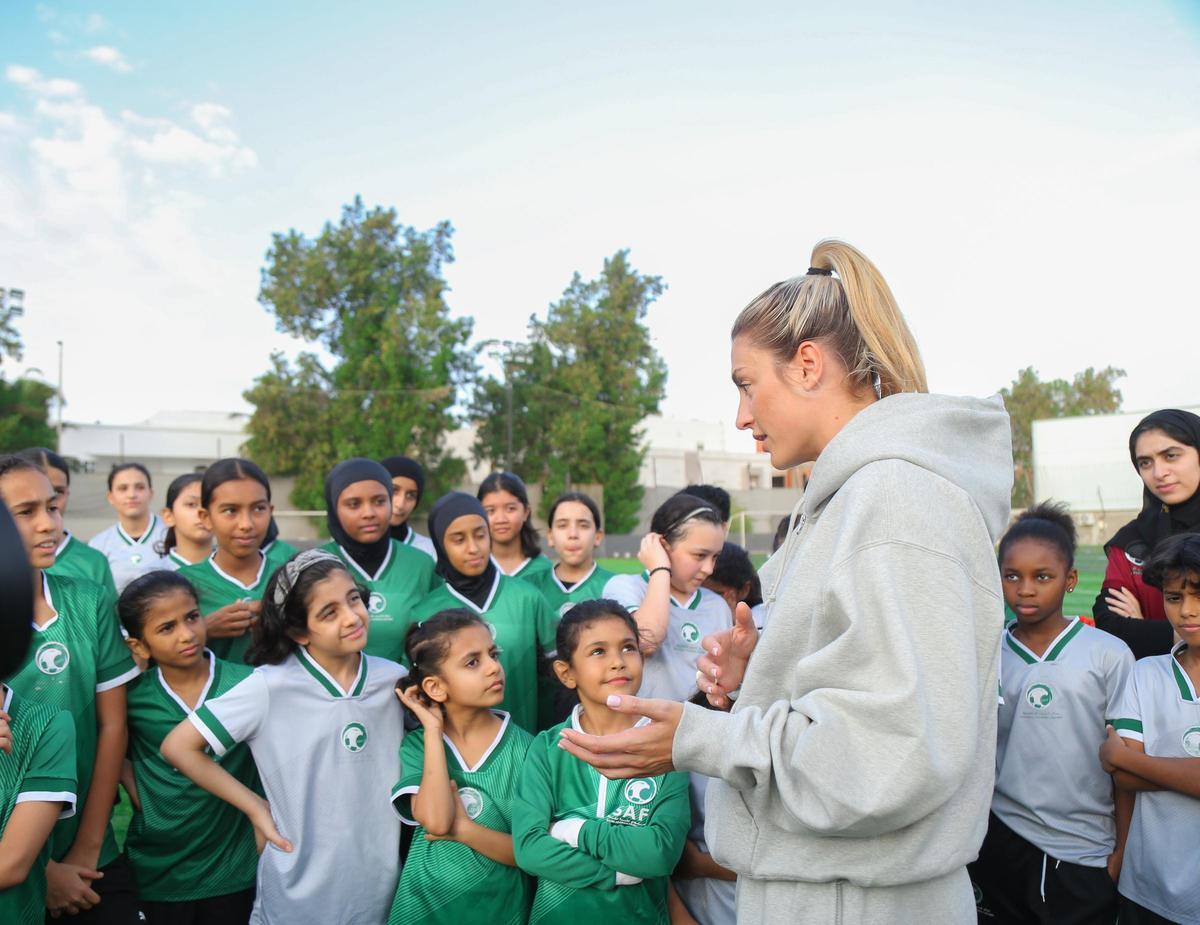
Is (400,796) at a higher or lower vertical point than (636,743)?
lower

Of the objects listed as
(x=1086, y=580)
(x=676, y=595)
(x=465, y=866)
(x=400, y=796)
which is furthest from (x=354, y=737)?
(x=1086, y=580)

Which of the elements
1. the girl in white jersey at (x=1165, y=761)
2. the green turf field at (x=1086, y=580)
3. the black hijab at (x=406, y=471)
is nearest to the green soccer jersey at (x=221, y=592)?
the black hijab at (x=406, y=471)

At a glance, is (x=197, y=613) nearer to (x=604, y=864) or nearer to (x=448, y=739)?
(x=448, y=739)

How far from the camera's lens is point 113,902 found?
3.20 meters

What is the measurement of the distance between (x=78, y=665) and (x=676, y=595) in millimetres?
2403

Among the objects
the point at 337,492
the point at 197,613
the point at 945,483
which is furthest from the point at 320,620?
the point at 945,483

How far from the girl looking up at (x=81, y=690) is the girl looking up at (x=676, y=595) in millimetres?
2001

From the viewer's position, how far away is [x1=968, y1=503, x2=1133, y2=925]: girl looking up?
316 centimetres

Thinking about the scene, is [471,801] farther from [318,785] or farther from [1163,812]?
[1163,812]

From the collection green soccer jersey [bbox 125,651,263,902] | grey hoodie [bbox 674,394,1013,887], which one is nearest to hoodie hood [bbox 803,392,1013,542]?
grey hoodie [bbox 674,394,1013,887]

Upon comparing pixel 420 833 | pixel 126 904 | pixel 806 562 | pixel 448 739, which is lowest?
pixel 126 904

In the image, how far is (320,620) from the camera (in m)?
3.39

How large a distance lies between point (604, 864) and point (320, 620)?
4.45 ft

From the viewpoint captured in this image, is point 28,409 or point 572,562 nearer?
point 572,562
